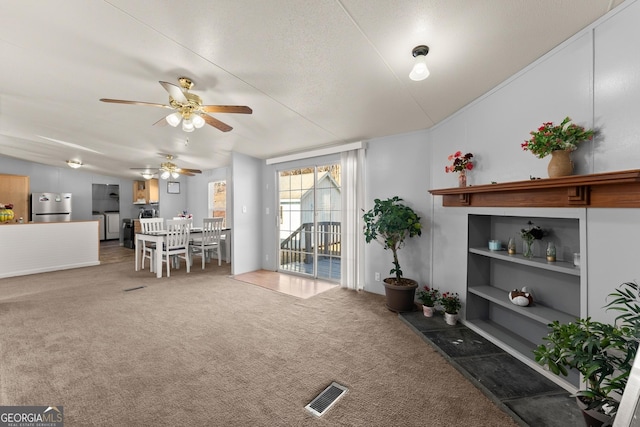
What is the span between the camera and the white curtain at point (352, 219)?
4.11 metres

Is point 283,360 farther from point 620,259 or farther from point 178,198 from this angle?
point 178,198

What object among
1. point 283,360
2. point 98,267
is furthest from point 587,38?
point 98,267

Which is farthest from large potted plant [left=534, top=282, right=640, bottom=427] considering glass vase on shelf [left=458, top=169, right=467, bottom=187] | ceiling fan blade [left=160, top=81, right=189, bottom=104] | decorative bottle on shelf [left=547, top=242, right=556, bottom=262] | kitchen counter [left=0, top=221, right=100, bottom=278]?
kitchen counter [left=0, top=221, right=100, bottom=278]

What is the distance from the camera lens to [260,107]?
2.96 meters

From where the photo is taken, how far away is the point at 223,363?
2180mm

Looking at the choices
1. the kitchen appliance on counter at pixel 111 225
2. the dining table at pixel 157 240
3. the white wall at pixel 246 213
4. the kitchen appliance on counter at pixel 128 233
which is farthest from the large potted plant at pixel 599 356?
the kitchen appliance on counter at pixel 111 225

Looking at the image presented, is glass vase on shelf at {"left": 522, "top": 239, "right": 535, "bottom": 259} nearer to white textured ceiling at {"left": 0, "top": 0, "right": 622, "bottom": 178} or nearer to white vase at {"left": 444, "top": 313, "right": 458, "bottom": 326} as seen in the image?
white vase at {"left": 444, "top": 313, "right": 458, "bottom": 326}

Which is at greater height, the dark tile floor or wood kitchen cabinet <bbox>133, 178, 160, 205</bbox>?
wood kitchen cabinet <bbox>133, 178, 160, 205</bbox>

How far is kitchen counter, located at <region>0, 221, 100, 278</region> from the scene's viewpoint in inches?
192

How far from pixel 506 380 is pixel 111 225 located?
1177cm

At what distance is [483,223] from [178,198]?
324 inches

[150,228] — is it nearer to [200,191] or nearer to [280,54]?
[200,191]

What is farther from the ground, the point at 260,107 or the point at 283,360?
the point at 260,107

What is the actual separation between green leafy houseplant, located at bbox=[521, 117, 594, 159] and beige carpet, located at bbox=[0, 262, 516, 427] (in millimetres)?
1818
